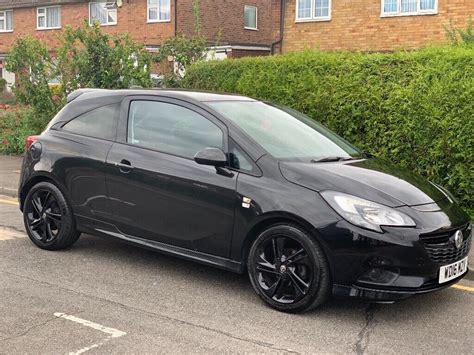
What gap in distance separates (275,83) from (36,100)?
6340 mm

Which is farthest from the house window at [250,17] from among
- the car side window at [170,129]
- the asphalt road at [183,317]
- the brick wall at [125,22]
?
the asphalt road at [183,317]

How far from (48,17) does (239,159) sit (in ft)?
97.4

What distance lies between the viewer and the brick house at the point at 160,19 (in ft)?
84.0

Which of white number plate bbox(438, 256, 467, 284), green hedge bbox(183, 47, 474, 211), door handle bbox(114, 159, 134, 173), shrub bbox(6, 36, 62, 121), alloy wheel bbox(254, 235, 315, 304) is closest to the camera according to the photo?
white number plate bbox(438, 256, 467, 284)

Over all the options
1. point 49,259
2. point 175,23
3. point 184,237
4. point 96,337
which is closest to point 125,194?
point 184,237

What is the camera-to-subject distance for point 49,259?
575 centimetres

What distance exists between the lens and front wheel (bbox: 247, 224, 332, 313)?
4.28 metres

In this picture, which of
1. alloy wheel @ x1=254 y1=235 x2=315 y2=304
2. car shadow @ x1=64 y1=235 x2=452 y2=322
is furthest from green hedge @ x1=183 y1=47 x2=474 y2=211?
alloy wheel @ x1=254 y1=235 x2=315 y2=304

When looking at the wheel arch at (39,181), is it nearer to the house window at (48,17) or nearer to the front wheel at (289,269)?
the front wheel at (289,269)

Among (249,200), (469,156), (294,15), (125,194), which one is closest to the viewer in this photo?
(249,200)

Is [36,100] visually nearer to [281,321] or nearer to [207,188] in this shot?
[207,188]

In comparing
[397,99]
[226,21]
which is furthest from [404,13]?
[226,21]

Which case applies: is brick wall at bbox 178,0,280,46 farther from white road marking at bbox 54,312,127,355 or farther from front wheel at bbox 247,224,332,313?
white road marking at bbox 54,312,127,355

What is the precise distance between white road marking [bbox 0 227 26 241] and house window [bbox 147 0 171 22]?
20416mm
